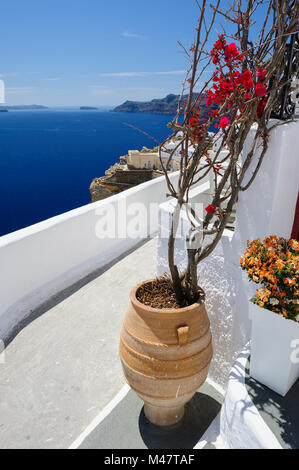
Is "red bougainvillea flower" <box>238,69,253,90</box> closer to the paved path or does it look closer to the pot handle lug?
the pot handle lug

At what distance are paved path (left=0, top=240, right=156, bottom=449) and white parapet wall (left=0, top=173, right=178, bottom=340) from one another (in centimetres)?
15

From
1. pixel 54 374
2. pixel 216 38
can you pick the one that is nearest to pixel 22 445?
pixel 54 374

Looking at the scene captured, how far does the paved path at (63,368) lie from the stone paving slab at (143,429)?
0.40 feet

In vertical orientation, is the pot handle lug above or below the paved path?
above

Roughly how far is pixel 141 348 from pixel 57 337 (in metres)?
1.17

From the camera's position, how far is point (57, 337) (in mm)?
2455

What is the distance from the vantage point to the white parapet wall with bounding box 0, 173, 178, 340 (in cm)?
255

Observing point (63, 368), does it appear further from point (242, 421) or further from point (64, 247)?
point (242, 421)

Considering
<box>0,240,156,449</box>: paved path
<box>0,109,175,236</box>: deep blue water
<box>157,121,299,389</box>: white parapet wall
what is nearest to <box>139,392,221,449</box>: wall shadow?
<box>157,121,299,389</box>: white parapet wall

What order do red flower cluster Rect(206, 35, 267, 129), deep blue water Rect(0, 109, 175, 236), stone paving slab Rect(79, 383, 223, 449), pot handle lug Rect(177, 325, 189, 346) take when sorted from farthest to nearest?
deep blue water Rect(0, 109, 175, 236)
stone paving slab Rect(79, 383, 223, 449)
pot handle lug Rect(177, 325, 189, 346)
red flower cluster Rect(206, 35, 267, 129)

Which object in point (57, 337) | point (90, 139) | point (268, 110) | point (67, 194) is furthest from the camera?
point (90, 139)

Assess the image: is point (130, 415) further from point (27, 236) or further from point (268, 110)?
point (268, 110)

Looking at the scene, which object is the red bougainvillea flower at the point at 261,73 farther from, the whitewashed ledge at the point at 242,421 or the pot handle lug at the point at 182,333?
the whitewashed ledge at the point at 242,421

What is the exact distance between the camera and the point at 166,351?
1.48 m
